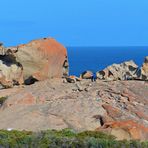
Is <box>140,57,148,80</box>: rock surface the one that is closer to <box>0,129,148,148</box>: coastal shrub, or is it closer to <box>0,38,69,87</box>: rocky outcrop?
<box>0,38,69,87</box>: rocky outcrop

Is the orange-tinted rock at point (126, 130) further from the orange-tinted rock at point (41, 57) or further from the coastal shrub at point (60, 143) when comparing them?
the orange-tinted rock at point (41, 57)

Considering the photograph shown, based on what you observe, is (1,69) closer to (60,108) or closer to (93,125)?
(60,108)

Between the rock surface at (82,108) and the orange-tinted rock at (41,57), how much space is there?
2993mm

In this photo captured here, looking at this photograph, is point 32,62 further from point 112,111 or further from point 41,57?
point 112,111

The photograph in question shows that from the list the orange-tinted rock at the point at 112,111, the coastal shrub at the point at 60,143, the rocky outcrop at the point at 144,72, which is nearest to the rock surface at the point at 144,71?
the rocky outcrop at the point at 144,72

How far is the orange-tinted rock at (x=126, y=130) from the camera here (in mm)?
20242

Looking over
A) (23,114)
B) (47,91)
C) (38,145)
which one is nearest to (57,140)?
(38,145)

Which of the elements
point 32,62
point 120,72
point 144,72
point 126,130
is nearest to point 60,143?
point 126,130

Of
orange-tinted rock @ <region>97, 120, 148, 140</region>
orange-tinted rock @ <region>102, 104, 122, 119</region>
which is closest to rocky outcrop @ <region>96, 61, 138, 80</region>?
orange-tinted rock @ <region>102, 104, 122, 119</region>

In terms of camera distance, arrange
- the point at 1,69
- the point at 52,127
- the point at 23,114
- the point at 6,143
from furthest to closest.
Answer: the point at 1,69
the point at 23,114
the point at 52,127
the point at 6,143

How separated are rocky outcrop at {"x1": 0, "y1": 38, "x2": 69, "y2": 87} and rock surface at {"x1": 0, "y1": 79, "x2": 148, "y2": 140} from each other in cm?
307

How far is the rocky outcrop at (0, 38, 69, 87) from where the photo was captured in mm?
31234

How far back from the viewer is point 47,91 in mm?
27000

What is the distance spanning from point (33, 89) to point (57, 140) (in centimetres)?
1143
